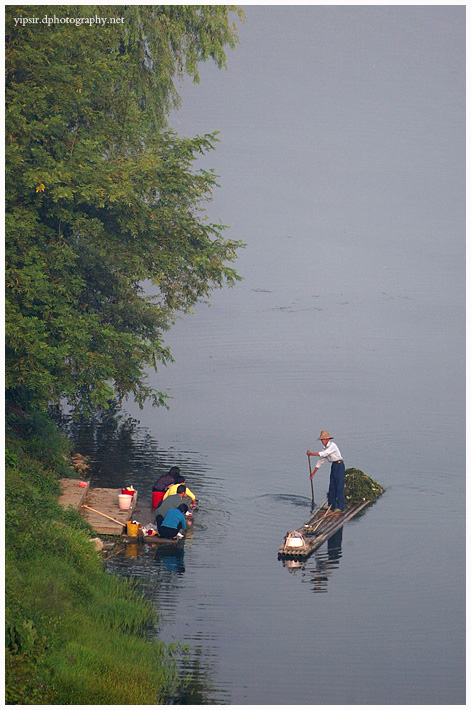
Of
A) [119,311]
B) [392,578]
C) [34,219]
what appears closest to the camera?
[392,578]

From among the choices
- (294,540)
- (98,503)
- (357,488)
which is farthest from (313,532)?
(98,503)

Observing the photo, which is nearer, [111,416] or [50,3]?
[50,3]

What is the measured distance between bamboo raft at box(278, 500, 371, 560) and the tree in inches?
174

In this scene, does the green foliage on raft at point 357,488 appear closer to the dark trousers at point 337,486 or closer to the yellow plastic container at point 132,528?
the dark trousers at point 337,486

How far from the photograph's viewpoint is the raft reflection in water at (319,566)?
61.1 ft

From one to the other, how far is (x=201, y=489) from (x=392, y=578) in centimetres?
566

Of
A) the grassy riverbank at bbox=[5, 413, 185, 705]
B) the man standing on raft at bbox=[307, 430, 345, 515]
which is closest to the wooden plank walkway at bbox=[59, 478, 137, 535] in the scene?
the grassy riverbank at bbox=[5, 413, 185, 705]

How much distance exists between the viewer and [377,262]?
61.7 m

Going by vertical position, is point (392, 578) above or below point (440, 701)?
above

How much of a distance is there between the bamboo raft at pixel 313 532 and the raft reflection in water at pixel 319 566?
146 mm

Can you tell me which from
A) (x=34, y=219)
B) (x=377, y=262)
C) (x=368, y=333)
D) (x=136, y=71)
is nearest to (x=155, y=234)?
(x=34, y=219)

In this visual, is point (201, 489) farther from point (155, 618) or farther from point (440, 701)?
point (440, 701)

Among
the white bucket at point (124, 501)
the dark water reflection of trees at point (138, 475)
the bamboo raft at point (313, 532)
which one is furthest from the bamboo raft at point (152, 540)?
the bamboo raft at point (313, 532)

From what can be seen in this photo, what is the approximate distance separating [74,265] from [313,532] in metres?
6.92
